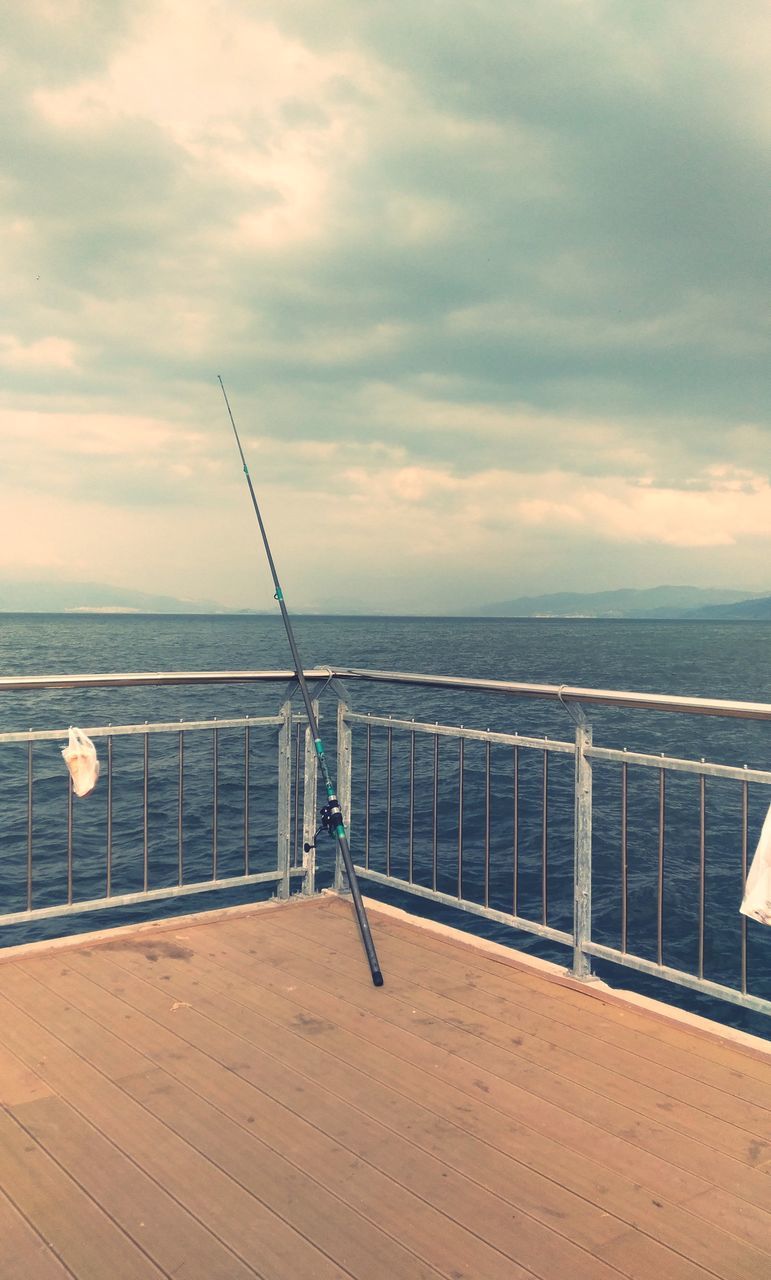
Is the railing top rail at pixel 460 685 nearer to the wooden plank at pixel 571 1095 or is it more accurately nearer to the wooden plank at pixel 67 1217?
the wooden plank at pixel 571 1095

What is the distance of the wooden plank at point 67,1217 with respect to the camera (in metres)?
1.83

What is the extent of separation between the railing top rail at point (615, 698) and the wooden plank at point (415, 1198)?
161 centimetres

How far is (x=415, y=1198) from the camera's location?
6.86 feet

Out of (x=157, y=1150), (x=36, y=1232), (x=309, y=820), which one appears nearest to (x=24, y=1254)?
(x=36, y=1232)

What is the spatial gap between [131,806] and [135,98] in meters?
12.1

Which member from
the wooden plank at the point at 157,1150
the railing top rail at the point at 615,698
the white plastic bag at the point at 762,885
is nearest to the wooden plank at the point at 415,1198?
the wooden plank at the point at 157,1150

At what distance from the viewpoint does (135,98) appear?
416 inches

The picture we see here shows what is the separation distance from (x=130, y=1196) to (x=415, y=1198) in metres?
0.75

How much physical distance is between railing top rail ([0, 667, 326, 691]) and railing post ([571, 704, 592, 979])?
1693 mm

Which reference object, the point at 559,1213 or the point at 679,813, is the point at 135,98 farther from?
the point at 679,813

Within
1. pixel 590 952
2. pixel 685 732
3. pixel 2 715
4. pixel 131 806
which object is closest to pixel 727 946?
pixel 590 952

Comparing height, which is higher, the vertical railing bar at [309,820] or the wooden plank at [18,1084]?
the vertical railing bar at [309,820]

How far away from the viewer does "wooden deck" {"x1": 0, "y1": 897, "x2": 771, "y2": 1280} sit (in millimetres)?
1896

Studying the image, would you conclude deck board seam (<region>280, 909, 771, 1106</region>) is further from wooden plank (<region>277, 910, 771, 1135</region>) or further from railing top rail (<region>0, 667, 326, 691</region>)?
railing top rail (<region>0, 667, 326, 691</region>)
